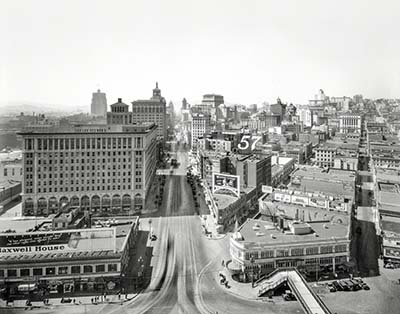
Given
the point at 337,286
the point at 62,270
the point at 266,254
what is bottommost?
the point at 337,286

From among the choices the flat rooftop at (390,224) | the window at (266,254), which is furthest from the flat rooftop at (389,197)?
the window at (266,254)

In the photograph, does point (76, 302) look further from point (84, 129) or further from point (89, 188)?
point (84, 129)

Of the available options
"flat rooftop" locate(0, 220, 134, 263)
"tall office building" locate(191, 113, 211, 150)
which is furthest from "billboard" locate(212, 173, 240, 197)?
"tall office building" locate(191, 113, 211, 150)

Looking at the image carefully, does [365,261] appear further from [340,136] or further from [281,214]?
[340,136]

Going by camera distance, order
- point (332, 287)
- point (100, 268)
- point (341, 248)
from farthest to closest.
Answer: point (341, 248), point (100, 268), point (332, 287)

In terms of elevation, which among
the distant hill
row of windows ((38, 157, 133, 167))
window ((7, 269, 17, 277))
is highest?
the distant hill

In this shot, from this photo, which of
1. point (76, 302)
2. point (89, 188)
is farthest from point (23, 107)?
point (76, 302)

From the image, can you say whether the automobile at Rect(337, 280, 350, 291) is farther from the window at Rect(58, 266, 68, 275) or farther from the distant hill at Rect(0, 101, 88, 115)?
the distant hill at Rect(0, 101, 88, 115)

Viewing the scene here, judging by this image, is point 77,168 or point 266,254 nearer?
point 266,254

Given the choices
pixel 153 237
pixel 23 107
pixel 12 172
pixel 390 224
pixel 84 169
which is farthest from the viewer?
pixel 12 172
